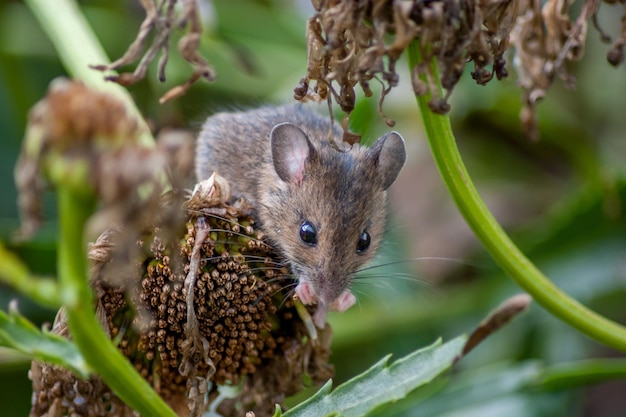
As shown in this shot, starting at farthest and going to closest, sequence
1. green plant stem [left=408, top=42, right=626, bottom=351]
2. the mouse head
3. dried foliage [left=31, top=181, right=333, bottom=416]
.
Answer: the mouse head < dried foliage [left=31, top=181, right=333, bottom=416] < green plant stem [left=408, top=42, right=626, bottom=351]

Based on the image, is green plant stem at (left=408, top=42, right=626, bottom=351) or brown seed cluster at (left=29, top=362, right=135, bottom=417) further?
brown seed cluster at (left=29, top=362, right=135, bottom=417)

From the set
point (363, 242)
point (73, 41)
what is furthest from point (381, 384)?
point (73, 41)

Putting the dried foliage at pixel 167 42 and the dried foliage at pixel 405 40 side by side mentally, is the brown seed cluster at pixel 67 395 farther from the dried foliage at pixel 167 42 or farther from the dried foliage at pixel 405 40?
the dried foliage at pixel 405 40

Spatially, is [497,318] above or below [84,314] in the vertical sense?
below

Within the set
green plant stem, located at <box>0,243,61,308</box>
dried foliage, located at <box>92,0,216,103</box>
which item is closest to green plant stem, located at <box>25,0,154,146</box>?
dried foliage, located at <box>92,0,216,103</box>

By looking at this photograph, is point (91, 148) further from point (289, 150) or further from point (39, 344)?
point (289, 150)

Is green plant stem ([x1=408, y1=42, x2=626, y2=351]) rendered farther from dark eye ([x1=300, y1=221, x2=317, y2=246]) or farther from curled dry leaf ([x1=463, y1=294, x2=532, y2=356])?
dark eye ([x1=300, y1=221, x2=317, y2=246])

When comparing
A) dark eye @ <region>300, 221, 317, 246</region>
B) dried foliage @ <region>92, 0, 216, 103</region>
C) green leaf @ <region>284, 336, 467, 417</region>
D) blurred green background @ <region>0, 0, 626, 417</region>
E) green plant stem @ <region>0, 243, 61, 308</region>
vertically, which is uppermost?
dried foliage @ <region>92, 0, 216, 103</region>
